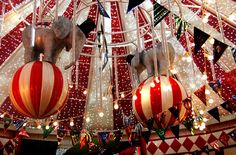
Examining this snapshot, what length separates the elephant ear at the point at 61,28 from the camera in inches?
97.3

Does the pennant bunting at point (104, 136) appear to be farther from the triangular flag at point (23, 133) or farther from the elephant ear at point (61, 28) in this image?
the elephant ear at point (61, 28)

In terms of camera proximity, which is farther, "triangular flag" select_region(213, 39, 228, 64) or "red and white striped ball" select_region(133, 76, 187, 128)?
"triangular flag" select_region(213, 39, 228, 64)

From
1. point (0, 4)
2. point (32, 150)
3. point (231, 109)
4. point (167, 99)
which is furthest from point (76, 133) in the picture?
point (167, 99)

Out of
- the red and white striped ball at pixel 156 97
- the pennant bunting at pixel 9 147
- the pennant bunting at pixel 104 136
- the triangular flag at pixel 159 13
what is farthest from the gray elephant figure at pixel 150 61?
the pennant bunting at pixel 9 147

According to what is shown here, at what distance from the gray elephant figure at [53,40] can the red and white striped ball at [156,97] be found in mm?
588

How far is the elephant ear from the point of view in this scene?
2.47 metres

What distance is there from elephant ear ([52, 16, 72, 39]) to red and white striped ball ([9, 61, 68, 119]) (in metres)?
0.24

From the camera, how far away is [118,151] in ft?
11.8

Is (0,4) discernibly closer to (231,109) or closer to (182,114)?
(182,114)

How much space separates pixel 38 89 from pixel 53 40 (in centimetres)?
45

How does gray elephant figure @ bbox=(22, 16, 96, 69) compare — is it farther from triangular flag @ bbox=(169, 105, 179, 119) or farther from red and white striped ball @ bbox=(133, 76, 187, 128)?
triangular flag @ bbox=(169, 105, 179, 119)

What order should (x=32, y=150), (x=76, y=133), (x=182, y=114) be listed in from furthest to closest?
(x=76, y=133) → (x=32, y=150) → (x=182, y=114)

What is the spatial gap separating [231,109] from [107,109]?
8.67 ft

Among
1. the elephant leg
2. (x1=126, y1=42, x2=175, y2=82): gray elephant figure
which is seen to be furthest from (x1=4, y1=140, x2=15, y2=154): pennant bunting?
the elephant leg
